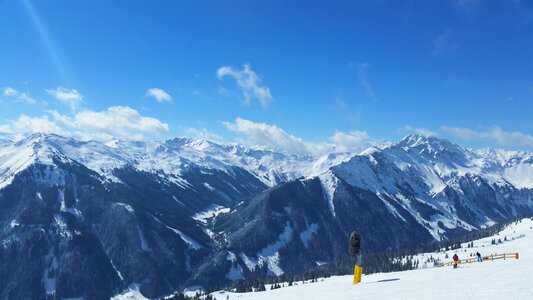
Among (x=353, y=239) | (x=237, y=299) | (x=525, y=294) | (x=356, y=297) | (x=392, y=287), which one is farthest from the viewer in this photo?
(x=237, y=299)

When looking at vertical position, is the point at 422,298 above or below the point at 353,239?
below

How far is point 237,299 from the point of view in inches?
3499

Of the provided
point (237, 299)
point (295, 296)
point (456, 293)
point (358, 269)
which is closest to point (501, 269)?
point (358, 269)

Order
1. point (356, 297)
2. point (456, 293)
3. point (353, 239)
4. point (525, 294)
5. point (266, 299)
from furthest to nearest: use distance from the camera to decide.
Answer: point (266, 299), point (353, 239), point (356, 297), point (456, 293), point (525, 294)

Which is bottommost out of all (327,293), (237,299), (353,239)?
(237,299)

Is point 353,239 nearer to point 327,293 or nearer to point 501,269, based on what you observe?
point 327,293

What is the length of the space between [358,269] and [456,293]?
18766 mm

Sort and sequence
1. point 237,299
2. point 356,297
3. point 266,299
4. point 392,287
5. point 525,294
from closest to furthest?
1. point 525,294
2. point 356,297
3. point 392,287
4. point 266,299
5. point 237,299

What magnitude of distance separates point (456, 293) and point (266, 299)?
99.1 feet

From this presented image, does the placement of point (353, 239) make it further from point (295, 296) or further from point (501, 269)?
point (501, 269)

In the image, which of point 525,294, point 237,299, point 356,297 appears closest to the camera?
point 525,294

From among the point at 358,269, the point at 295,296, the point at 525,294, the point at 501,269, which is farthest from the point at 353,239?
the point at 501,269

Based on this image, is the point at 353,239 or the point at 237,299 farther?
the point at 237,299

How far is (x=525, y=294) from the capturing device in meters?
41.9
